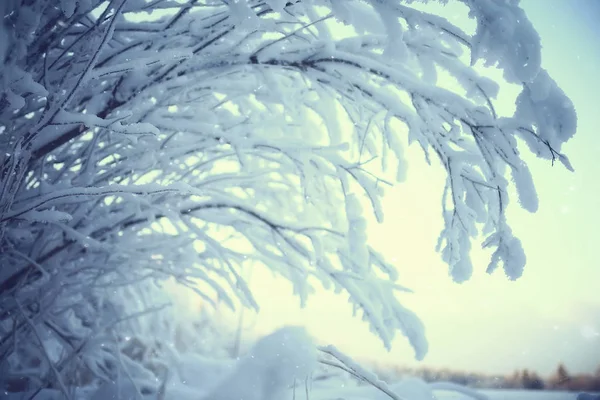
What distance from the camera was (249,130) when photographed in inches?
84.1

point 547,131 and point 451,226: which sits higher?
point 547,131

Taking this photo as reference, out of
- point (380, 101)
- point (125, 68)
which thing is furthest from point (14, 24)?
point (380, 101)

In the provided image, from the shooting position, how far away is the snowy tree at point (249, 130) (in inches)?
44.7

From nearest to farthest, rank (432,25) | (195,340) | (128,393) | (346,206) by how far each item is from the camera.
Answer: (432,25) → (346,206) → (128,393) → (195,340)

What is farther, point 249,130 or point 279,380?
point 249,130

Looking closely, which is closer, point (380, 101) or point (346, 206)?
point (380, 101)

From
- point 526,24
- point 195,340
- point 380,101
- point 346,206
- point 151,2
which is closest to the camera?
point 526,24

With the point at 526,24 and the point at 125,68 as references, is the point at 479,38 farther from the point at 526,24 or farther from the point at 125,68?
the point at 125,68

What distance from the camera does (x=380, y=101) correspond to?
1479 mm

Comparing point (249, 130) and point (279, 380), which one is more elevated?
point (249, 130)

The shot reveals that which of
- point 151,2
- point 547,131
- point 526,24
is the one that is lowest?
point 151,2

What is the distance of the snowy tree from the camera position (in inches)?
44.7

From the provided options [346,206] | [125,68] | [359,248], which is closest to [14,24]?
[125,68]

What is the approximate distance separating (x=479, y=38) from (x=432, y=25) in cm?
27
